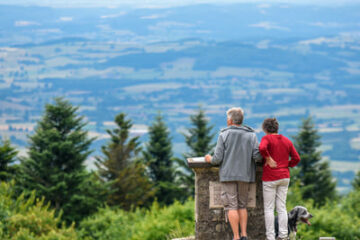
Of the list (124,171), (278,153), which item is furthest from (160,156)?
(278,153)

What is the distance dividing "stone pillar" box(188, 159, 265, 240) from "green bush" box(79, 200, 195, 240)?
343cm

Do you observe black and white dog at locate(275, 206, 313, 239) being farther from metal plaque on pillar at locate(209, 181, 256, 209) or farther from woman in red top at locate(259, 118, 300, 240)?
metal plaque on pillar at locate(209, 181, 256, 209)

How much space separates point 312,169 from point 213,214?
55.5 metres

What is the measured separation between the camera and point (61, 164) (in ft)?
135

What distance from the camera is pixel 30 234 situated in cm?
2091

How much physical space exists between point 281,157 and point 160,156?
5064cm

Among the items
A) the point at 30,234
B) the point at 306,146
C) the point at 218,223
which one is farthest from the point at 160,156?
the point at 218,223

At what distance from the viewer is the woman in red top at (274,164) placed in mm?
9164

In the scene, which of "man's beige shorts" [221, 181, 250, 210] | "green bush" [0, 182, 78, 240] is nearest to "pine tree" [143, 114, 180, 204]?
"green bush" [0, 182, 78, 240]

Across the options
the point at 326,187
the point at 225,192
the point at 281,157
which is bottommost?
the point at 326,187

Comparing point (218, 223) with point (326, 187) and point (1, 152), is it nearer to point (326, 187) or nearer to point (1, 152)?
point (1, 152)

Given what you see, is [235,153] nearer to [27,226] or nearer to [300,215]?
[300,215]

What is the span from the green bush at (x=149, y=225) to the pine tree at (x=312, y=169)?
3468 centimetres

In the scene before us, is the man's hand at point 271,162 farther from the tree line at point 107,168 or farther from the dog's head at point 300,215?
the tree line at point 107,168
